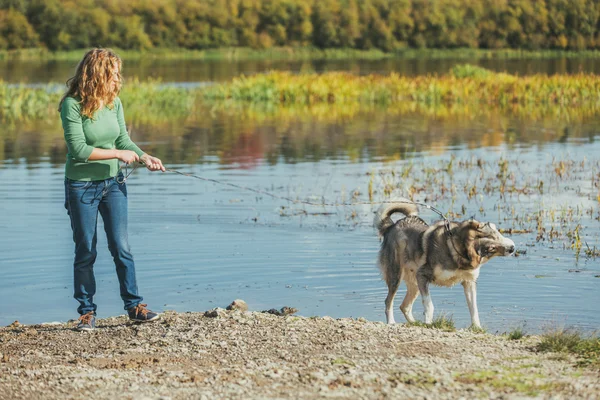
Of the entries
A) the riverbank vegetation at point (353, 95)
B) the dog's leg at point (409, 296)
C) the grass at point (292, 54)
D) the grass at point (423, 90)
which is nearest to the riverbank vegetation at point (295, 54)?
the grass at point (292, 54)

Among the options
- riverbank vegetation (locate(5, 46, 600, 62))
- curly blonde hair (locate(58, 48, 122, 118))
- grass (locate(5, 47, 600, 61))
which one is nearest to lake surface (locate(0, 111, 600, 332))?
curly blonde hair (locate(58, 48, 122, 118))

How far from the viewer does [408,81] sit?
183ft

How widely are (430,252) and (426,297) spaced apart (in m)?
0.44

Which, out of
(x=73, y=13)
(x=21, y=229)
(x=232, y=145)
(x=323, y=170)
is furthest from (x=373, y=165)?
(x=73, y=13)

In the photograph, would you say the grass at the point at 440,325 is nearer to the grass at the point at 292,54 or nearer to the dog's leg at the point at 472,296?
the dog's leg at the point at 472,296

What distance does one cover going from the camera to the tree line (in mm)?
122250

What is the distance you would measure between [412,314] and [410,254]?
139 cm

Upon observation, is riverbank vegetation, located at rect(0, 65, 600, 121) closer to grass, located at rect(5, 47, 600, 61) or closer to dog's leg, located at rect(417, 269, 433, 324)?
dog's leg, located at rect(417, 269, 433, 324)

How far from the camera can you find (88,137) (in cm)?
981

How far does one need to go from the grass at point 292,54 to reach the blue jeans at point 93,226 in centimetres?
10276

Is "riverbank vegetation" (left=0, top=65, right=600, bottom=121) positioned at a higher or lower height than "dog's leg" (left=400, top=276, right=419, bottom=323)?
higher

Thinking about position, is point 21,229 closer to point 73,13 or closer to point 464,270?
point 464,270

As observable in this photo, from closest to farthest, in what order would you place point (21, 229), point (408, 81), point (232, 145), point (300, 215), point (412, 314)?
point (412, 314)
point (21, 229)
point (300, 215)
point (232, 145)
point (408, 81)

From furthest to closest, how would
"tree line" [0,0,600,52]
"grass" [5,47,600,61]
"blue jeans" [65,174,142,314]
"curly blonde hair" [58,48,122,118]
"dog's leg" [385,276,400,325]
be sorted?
1. "tree line" [0,0,600,52]
2. "grass" [5,47,600,61]
3. "dog's leg" [385,276,400,325]
4. "blue jeans" [65,174,142,314]
5. "curly blonde hair" [58,48,122,118]
